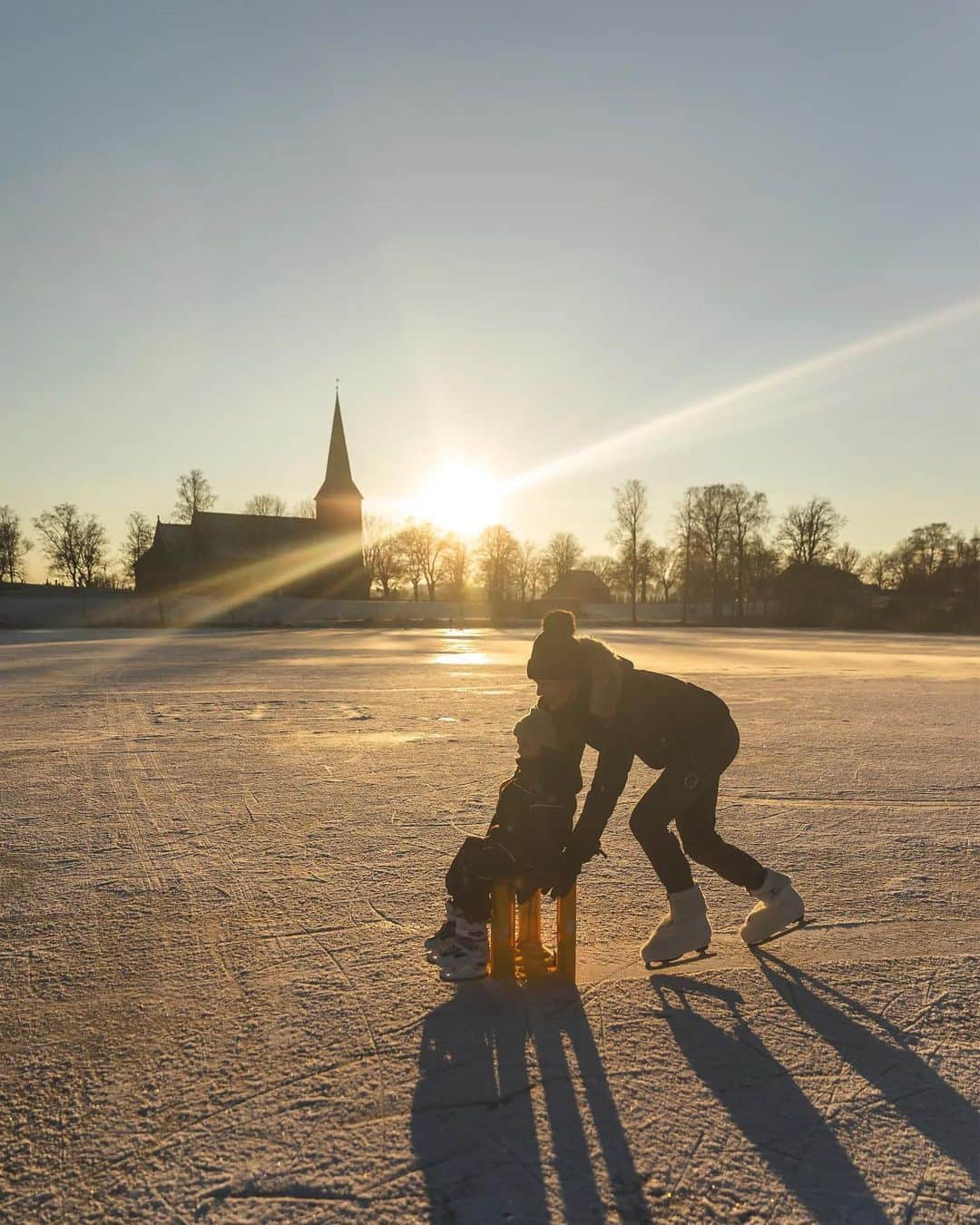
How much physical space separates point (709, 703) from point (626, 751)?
1.61 ft

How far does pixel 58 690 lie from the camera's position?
12.9m

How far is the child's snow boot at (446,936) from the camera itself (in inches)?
127

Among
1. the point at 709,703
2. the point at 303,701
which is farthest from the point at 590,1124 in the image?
the point at 303,701

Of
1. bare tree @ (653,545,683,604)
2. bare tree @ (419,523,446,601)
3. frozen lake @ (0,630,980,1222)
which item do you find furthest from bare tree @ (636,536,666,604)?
frozen lake @ (0,630,980,1222)

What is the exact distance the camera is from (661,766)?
3.26 meters

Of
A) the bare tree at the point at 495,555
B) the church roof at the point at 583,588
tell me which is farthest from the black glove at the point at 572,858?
the church roof at the point at 583,588

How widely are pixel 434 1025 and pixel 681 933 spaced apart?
3.65 feet

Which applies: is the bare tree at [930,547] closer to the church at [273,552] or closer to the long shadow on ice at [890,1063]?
the church at [273,552]

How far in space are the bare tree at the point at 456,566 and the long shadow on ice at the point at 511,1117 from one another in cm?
7485

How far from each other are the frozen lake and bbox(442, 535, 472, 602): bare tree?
72122mm

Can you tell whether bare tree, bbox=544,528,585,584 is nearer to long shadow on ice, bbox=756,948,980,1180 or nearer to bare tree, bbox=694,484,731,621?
bare tree, bbox=694,484,731,621

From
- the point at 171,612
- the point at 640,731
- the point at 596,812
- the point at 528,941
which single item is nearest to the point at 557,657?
the point at 640,731

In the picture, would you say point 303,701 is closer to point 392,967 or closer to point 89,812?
point 89,812

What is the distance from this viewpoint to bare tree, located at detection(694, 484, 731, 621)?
61625mm
